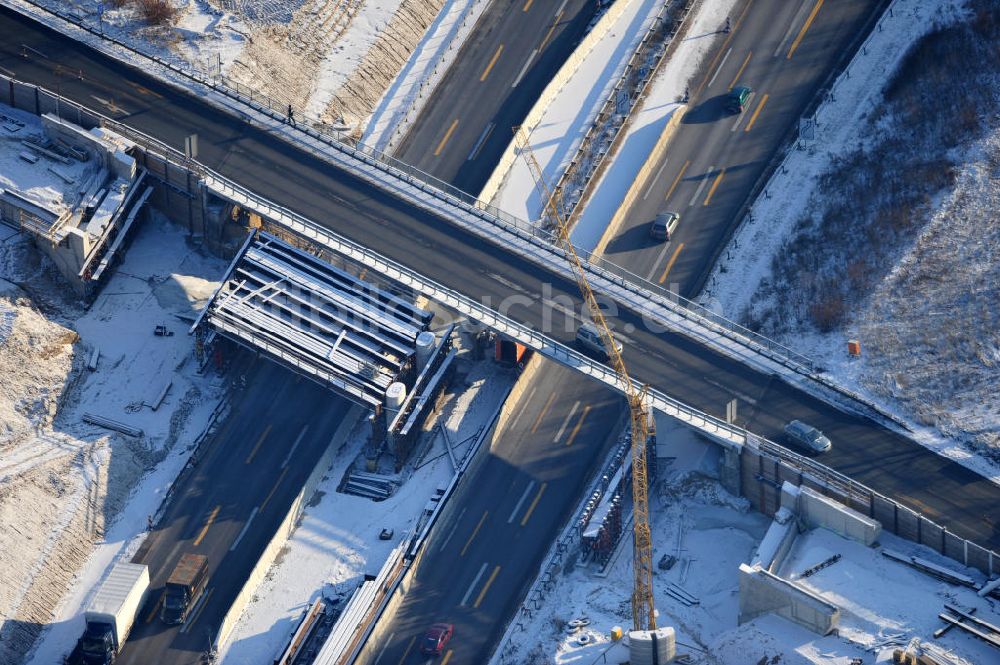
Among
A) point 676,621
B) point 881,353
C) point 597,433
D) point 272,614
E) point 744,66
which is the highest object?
point 744,66

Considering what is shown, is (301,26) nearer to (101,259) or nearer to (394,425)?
(101,259)

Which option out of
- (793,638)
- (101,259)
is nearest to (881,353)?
(793,638)

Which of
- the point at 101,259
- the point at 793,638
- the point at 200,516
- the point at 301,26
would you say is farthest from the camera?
the point at 301,26

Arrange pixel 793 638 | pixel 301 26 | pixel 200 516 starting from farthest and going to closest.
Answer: pixel 301 26 < pixel 200 516 < pixel 793 638

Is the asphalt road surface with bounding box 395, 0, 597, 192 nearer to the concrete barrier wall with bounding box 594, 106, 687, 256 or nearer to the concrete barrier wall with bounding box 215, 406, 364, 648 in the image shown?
the concrete barrier wall with bounding box 594, 106, 687, 256

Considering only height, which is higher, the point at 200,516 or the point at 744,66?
the point at 744,66

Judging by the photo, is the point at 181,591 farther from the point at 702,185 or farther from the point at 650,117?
the point at 650,117

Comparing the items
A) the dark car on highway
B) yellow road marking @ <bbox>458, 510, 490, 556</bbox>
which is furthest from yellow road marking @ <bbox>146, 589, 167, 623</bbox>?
the dark car on highway

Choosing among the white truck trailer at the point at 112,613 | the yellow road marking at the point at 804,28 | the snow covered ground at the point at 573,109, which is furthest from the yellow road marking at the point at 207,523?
the yellow road marking at the point at 804,28
